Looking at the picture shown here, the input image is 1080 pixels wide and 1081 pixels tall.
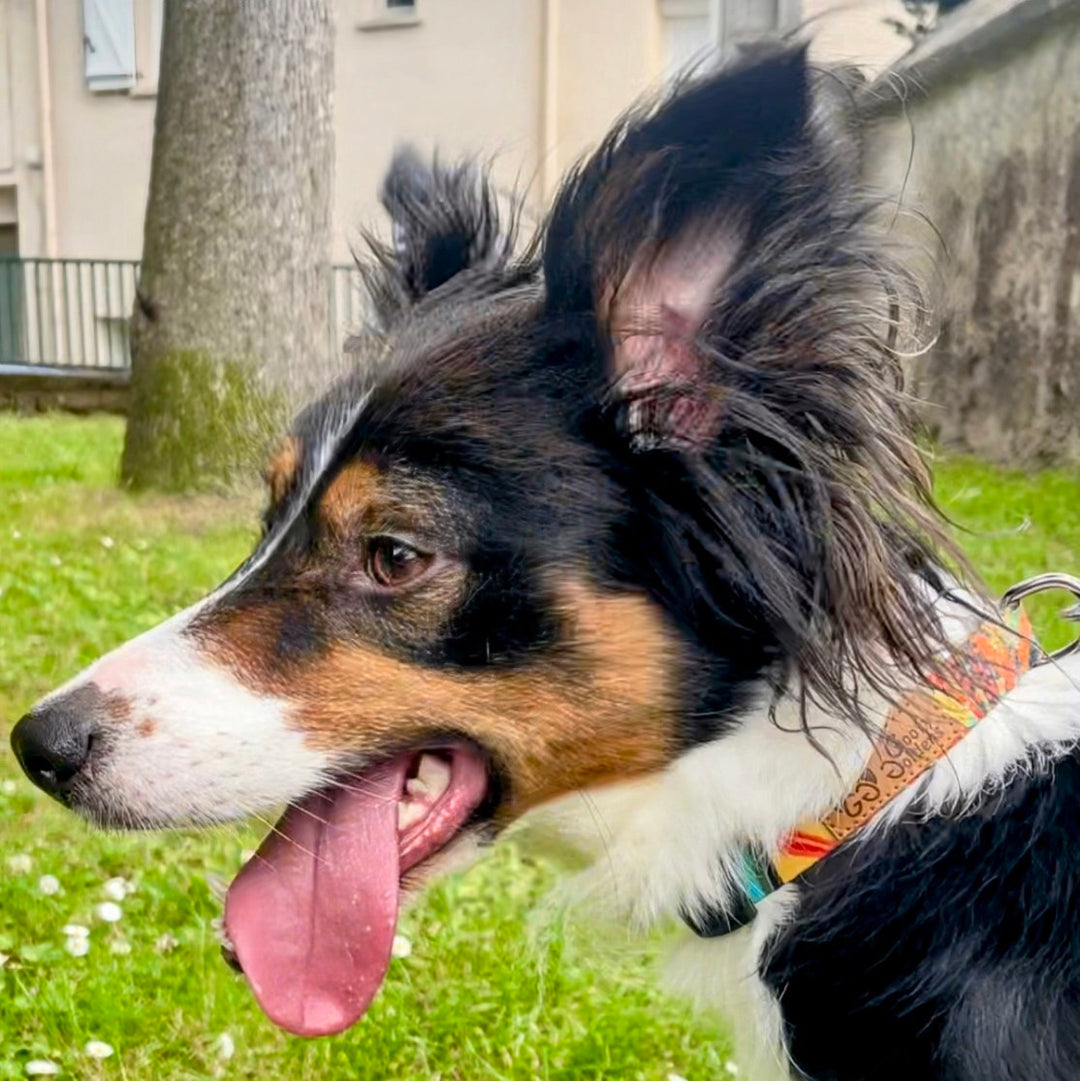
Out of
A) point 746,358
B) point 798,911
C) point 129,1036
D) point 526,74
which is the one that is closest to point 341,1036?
point 129,1036

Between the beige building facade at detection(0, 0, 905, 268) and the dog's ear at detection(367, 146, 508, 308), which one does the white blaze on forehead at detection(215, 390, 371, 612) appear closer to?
the dog's ear at detection(367, 146, 508, 308)

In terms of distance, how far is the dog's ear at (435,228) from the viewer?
2715 millimetres

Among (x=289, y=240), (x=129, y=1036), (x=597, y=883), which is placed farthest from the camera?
(x=289, y=240)

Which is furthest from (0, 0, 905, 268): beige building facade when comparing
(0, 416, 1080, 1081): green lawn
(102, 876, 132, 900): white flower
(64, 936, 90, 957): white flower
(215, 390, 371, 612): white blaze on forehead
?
(215, 390, 371, 612): white blaze on forehead

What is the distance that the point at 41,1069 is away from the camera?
2.74 metres

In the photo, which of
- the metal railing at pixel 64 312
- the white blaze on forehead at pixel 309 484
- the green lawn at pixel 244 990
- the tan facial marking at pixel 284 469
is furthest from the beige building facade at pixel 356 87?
the white blaze on forehead at pixel 309 484

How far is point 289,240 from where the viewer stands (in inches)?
289

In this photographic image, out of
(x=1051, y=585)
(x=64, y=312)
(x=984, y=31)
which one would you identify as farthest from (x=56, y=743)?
(x=64, y=312)

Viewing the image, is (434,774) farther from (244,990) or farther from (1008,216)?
(1008,216)

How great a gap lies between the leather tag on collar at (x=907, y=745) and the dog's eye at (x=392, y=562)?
638 millimetres

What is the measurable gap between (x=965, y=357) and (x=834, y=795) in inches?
295

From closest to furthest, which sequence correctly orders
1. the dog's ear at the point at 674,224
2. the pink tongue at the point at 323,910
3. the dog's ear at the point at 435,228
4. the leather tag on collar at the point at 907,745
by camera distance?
the dog's ear at the point at 674,224 < the leather tag on collar at the point at 907,745 < the pink tongue at the point at 323,910 < the dog's ear at the point at 435,228

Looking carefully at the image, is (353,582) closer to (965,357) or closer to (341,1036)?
(341,1036)

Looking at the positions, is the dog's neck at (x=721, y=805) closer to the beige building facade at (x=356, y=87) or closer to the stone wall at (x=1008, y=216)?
the stone wall at (x=1008, y=216)
